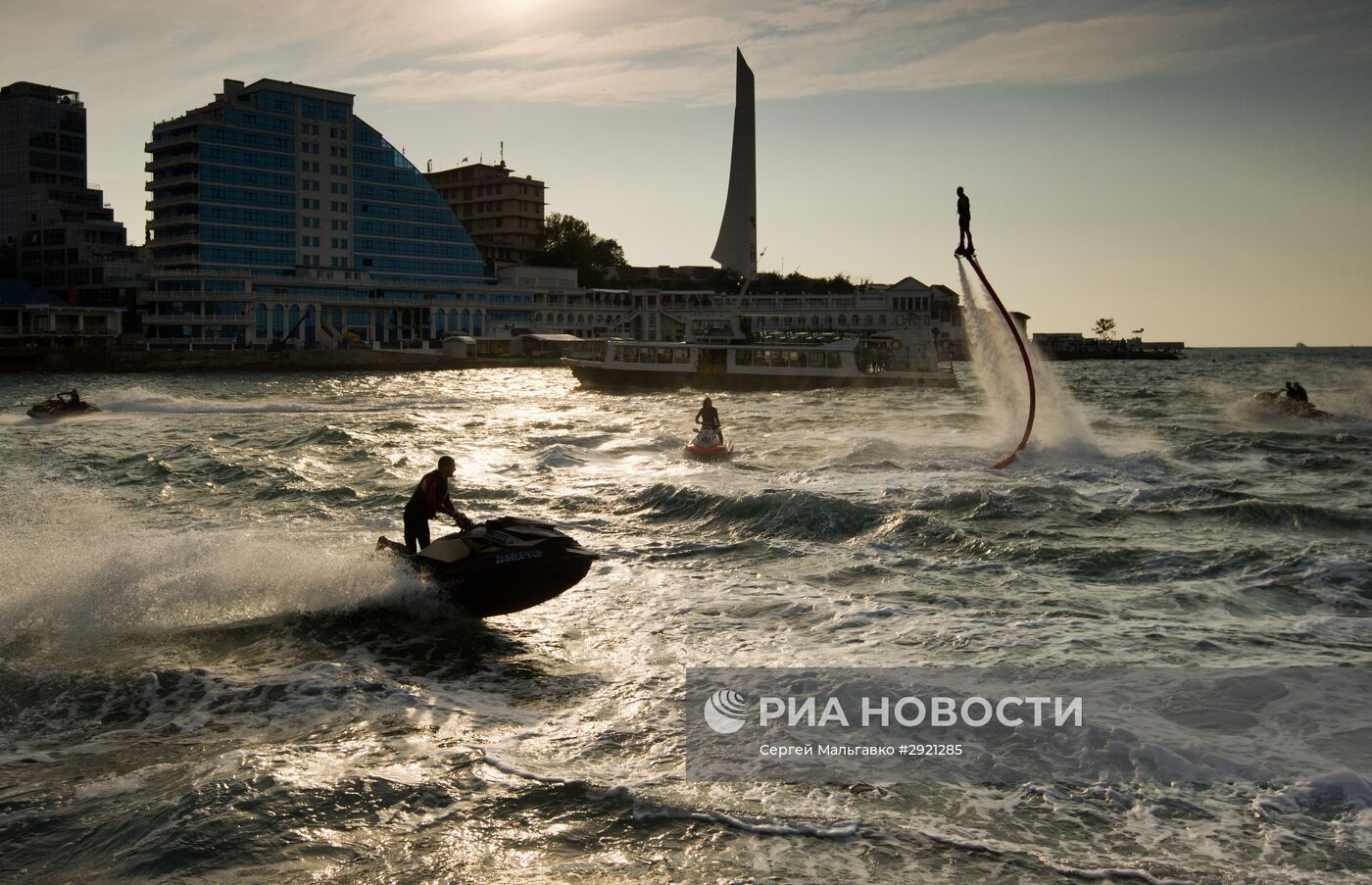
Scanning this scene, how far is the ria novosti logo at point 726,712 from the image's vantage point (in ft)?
28.9

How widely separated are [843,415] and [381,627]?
106 feet

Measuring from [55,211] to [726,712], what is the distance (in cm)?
16129

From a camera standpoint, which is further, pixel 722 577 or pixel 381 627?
pixel 722 577

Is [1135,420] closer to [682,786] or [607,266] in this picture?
[682,786]

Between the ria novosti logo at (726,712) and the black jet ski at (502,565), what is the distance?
2.97m

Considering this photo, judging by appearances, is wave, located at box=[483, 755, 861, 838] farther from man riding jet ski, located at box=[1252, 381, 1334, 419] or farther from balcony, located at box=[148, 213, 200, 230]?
balcony, located at box=[148, 213, 200, 230]

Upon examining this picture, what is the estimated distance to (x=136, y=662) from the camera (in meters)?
10.6

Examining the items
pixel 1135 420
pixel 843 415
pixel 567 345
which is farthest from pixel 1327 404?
pixel 567 345

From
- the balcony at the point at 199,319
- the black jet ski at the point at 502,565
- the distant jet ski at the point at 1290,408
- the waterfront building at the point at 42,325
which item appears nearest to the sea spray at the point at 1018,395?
the distant jet ski at the point at 1290,408

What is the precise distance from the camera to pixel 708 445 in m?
27.5

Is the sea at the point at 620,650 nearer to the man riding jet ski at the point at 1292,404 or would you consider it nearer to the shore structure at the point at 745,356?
the man riding jet ski at the point at 1292,404

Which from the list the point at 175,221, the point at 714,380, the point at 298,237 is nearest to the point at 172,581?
the point at 714,380

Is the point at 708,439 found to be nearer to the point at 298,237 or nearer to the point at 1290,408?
the point at 1290,408

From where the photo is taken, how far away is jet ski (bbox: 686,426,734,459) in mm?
27359
